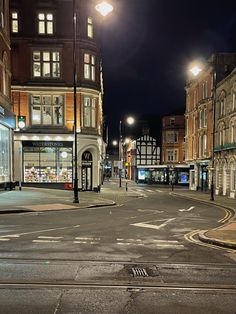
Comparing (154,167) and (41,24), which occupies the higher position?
(41,24)

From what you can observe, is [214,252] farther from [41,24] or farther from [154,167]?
[154,167]

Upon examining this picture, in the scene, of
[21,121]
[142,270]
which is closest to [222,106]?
[21,121]

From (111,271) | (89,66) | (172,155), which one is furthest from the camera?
(172,155)

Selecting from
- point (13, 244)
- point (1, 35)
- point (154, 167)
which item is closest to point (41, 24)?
point (1, 35)

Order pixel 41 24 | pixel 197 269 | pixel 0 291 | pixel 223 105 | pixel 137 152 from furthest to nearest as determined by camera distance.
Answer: pixel 137 152 < pixel 223 105 < pixel 41 24 < pixel 197 269 < pixel 0 291

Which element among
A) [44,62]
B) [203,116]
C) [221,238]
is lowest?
[221,238]

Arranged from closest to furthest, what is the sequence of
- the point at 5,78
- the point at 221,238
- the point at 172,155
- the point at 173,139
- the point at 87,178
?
the point at 221,238 < the point at 5,78 < the point at 87,178 < the point at 173,139 < the point at 172,155

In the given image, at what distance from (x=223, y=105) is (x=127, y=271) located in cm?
3176

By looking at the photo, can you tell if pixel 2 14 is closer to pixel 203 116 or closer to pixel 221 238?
pixel 221 238

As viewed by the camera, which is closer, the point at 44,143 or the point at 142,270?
the point at 142,270

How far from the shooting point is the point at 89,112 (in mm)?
34781

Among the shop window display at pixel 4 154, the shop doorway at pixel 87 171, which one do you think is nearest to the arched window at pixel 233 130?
the shop doorway at pixel 87 171

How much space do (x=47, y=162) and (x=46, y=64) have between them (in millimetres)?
9557

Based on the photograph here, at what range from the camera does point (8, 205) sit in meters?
19.2
